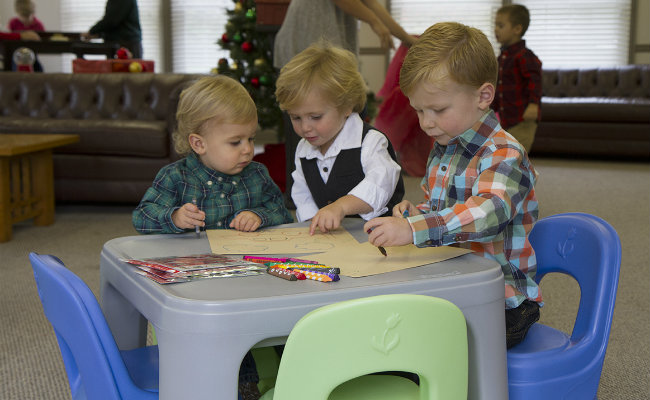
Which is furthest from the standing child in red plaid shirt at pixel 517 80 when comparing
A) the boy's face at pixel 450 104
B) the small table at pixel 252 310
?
the small table at pixel 252 310

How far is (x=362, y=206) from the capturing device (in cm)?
146

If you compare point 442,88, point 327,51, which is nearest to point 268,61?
point 327,51

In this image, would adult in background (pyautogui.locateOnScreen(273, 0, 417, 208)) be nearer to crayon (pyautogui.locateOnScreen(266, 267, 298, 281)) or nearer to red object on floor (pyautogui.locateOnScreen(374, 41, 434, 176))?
red object on floor (pyautogui.locateOnScreen(374, 41, 434, 176))

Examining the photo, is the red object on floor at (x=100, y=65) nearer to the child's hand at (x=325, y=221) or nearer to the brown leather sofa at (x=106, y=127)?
the brown leather sofa at (x=106, y=127)

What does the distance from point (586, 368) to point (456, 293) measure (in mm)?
383

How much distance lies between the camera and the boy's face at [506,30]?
361 cm

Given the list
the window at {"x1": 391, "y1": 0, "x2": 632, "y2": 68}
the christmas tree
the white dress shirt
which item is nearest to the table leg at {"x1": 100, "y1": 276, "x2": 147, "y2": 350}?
the white dress shirt

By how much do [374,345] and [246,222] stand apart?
554 mm

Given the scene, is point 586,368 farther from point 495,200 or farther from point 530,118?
point 530,118

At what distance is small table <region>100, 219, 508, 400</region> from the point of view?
2.72ft

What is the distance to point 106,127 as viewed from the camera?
3.68 m

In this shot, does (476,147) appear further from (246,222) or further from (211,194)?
(211,194)

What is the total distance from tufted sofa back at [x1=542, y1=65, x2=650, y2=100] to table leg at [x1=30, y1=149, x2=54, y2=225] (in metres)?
4.52

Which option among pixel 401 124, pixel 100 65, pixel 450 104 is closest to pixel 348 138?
pixel 450 104
